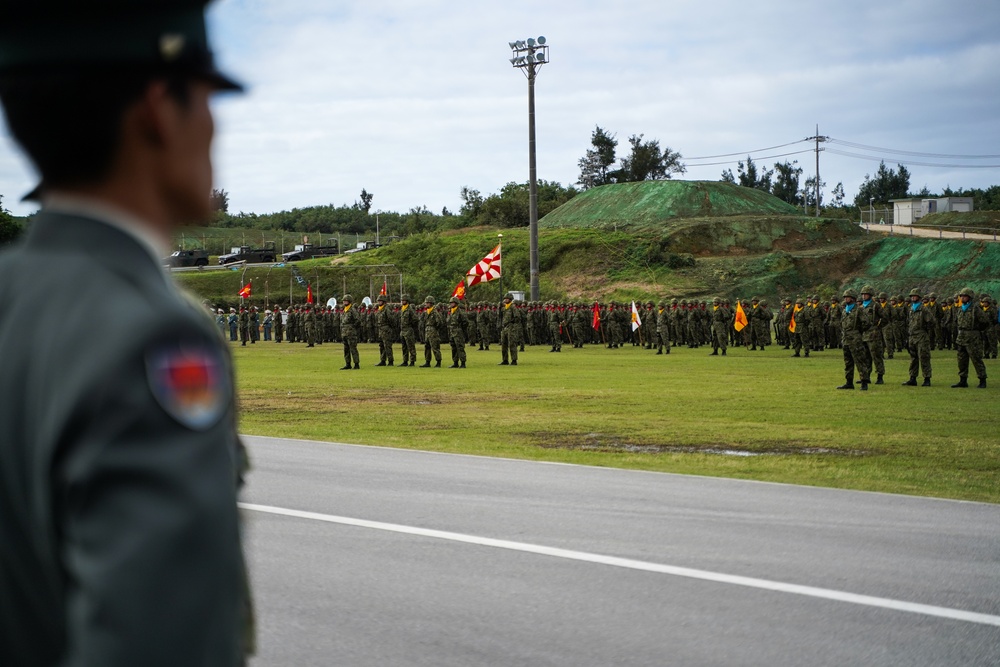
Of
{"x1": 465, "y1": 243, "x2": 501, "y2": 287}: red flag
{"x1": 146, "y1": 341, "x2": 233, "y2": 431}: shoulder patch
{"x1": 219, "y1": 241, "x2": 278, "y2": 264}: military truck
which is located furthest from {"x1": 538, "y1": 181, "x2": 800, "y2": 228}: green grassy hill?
{"x1": 146, "y1": 341, "x2": 233, "y2": 431}: shoulder patch

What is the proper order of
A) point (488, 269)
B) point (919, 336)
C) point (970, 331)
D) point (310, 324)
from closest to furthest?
1. point (970, 331)
2. point (919, 336)
3. point (488, 269)
4. point (310, 324)

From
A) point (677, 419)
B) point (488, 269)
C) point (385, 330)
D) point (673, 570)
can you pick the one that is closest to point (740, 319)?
point (488, 269)

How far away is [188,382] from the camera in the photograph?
125cm

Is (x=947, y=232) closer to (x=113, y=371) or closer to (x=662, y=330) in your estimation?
(x=662, y=330)

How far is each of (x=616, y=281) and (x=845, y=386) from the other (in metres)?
52.4

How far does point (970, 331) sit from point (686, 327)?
25.9m

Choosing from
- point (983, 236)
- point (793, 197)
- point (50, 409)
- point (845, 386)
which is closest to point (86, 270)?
point (50, 409)

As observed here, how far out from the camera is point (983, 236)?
8125 centimetres

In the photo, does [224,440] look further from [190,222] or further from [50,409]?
[190,222]

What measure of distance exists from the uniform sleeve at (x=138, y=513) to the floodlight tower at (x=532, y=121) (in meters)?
49.1

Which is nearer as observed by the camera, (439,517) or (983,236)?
(439,517)

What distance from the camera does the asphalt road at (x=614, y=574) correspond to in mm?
5273

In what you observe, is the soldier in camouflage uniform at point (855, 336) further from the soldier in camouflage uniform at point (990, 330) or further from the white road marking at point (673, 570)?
the white road marking at point (673, 570)

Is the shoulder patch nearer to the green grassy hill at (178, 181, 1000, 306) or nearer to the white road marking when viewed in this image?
the white road marking
